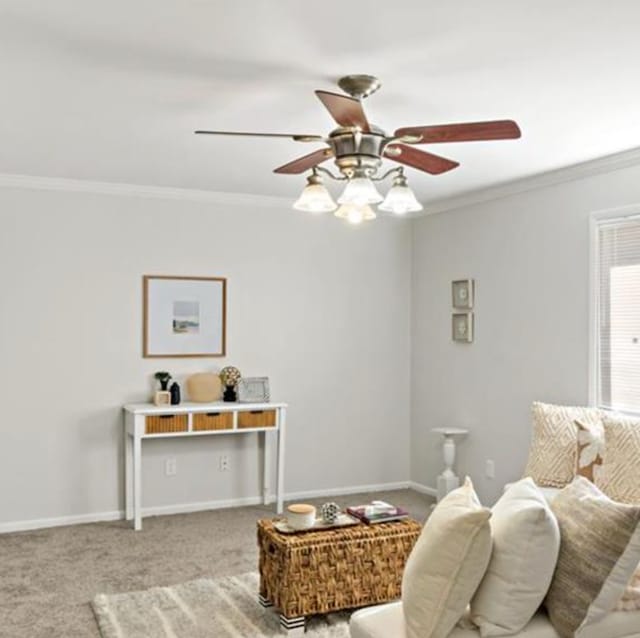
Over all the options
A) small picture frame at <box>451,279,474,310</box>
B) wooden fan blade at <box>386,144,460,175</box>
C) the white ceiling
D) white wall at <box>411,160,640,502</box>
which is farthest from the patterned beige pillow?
wooden fan blade at <box>386,144,460,175</box>

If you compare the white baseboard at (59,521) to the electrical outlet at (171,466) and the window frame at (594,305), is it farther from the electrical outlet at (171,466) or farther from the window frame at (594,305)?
the window frame at (594,305)

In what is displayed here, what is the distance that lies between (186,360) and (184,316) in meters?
0.33

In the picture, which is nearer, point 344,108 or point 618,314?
point 344,108

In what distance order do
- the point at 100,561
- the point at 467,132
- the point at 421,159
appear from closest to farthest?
the point at 467,132
the point at 421,159
the point at 100,561

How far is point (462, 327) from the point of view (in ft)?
18.3

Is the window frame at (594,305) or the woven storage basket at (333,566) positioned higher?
the window frame at (594,305)

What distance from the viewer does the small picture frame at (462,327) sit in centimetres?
550

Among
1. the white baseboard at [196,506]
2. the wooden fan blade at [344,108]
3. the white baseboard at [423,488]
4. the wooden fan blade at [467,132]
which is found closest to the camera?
the wooden fan blade at [344,108]

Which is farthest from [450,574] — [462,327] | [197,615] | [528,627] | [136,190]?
[136,190]

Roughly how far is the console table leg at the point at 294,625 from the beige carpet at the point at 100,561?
86 centimetres

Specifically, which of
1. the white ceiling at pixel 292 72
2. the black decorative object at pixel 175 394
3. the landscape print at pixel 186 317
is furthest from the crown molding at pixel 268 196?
the black decorative object at pixel 175 394

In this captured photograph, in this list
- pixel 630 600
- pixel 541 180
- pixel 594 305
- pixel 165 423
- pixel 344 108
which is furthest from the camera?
pixel 165 423

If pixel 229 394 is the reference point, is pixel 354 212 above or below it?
above

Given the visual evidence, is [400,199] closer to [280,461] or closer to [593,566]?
[593,566]
